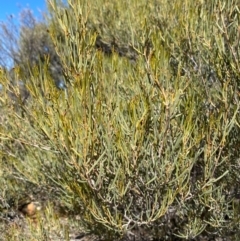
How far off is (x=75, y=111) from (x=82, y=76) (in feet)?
0.67

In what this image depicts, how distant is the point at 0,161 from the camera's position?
3791 millimetres

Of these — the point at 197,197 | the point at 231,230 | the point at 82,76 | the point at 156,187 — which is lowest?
the point at 231,230

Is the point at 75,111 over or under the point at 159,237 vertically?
over

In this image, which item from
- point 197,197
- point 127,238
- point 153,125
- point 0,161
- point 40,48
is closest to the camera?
point 153,125

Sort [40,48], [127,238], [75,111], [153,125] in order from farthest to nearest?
[40,48]
[127,238]
[153,125]
[75,111]

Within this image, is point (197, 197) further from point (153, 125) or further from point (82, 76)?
point (82, 76)

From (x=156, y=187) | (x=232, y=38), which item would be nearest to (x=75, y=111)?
(x=156, y=187)

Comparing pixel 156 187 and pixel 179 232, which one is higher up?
pixel 156 187

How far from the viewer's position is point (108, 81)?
2.91m

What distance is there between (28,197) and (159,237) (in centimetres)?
202

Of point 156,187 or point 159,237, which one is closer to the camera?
point 156,187

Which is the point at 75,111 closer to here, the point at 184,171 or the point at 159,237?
the point at 184,171

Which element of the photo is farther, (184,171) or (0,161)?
(0,161)

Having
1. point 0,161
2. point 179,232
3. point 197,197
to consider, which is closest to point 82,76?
point 197,197
